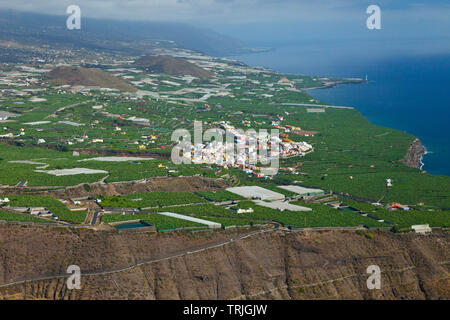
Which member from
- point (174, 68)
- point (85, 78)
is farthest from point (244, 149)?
point (174, 68)

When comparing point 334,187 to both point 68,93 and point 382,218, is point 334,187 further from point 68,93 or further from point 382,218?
point 68,93

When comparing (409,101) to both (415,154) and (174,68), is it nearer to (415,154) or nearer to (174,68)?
(415,154)

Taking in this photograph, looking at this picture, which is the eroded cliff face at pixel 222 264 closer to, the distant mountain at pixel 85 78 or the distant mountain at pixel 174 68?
the distant mountain at pixel 85 78

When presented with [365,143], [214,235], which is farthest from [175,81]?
[214,235]

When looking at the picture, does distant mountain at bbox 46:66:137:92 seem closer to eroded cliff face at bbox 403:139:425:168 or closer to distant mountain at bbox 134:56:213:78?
distant mountain at bbox 134:56:213:78

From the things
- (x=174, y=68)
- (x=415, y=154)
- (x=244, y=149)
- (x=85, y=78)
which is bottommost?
(x=415, y=154)

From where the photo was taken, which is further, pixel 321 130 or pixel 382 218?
pixel 321 130
